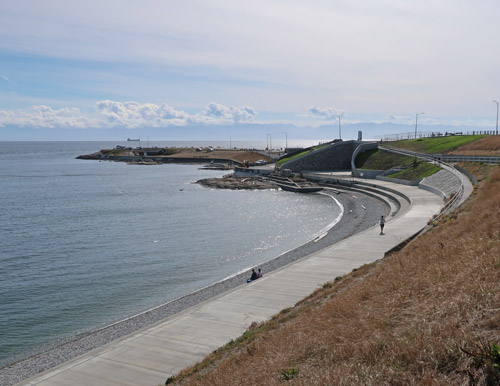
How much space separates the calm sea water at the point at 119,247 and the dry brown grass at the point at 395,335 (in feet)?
43.8

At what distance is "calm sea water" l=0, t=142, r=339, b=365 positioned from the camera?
2528cm

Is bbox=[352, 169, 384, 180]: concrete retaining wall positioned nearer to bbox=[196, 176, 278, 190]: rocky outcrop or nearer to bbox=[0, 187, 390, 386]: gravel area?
bbox=[196, 176, 278, 190]: rocky outcrop

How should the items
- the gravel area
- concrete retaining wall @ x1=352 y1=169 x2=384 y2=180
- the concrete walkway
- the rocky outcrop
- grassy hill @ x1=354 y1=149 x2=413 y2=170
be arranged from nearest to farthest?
the concrete walkway < the gravel area < grassy hill @ x1=354 y1=149 x2=413 y2=170 < concrete retaining wall @ x1=352 y1=169 x2=384 y2=180 < the rocky outcrop

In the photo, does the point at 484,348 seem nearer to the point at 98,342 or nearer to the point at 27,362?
the point at 98,342

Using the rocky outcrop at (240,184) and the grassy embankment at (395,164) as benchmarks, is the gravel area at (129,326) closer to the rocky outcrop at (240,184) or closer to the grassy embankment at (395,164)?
the grassy embankment at (395,164)

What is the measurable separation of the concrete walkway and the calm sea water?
253 inches

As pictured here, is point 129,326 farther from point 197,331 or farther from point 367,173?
point 367,173

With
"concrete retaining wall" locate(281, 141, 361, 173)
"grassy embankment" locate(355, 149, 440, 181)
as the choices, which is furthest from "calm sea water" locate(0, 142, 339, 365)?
"concrete retaining wall" locate(281, 141, 361, 173)

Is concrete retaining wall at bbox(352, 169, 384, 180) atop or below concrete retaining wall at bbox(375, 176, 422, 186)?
atop

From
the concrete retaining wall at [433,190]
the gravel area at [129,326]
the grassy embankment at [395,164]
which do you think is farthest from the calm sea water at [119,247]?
the grassy embankment at [395,164]

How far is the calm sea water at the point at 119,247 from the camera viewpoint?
82.9ft

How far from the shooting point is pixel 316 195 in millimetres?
72625

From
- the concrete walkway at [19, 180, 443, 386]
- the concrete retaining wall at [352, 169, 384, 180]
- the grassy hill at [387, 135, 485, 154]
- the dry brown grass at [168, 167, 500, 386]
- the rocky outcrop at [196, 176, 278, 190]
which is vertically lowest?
the concrete walkway at [19, 180, 443, 386]

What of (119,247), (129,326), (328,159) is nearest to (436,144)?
(328,159)
